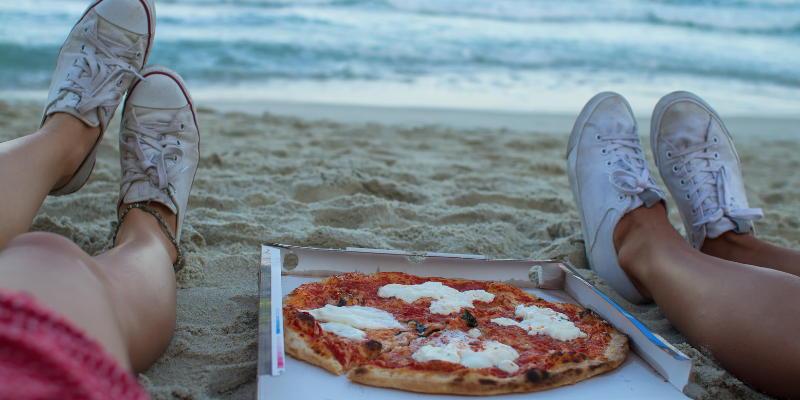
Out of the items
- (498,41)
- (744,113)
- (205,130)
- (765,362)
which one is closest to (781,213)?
(765,362)

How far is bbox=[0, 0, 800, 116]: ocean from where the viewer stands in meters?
5.32

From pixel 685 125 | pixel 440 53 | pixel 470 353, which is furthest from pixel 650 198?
pixel 440 53

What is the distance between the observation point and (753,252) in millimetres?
1472

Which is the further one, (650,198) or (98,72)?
(98,72)

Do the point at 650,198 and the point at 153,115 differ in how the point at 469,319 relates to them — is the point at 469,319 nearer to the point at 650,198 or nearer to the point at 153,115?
the point at 650,198

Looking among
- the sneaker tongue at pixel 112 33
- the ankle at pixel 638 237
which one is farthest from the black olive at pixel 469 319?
the sneaker tongue at pixel 112 33

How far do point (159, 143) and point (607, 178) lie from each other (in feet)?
4.50

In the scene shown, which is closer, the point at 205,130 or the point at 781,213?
the point at 781,213

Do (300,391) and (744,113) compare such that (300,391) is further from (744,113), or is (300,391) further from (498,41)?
(498,41)

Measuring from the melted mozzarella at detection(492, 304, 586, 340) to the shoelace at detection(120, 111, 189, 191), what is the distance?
0.97 metres

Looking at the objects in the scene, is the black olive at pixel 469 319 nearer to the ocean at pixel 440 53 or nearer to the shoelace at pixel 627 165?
the shoelace at pixel 627 165

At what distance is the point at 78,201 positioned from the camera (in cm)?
182

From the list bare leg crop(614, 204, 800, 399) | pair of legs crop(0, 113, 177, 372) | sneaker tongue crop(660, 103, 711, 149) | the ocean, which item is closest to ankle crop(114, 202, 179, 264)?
pair of legs crop(0, 113, 177, 372)

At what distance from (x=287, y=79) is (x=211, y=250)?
14.5 ft
